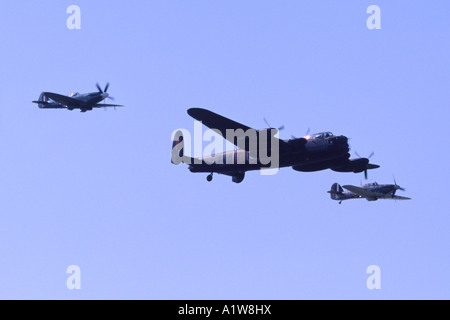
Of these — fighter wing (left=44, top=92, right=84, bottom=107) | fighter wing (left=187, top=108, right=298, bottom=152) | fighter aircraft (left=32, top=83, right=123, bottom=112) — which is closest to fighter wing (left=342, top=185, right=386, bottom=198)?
fighter wing (left=187, top=108, right=298, bottom=152)

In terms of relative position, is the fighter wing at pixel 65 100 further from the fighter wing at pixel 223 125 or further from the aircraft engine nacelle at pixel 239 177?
the fighter wing at pixel 223 125

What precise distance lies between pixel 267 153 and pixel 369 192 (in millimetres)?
24379

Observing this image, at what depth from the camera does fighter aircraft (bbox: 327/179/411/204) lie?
75.9 m

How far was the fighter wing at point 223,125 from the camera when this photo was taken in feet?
168

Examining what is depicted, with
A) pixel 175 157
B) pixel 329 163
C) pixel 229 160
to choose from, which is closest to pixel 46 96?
pixel 175 157

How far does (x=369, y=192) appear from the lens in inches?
2990

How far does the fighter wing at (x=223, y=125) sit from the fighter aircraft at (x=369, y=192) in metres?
22.7

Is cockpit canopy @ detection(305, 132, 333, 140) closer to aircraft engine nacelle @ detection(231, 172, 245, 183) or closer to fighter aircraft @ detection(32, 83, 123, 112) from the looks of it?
aircraft engine nacelle @ detection(231, 172, 245, 183)

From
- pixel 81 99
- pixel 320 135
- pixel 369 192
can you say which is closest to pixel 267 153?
pixel 320 135

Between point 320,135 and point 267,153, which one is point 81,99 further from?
point 320,135

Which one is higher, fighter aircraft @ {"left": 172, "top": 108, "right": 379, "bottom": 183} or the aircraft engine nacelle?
fighter aircraft @ {"left": 172, "top": 108, "right": 379, "bottom": 183}

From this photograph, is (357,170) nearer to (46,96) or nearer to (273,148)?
(273,148)
